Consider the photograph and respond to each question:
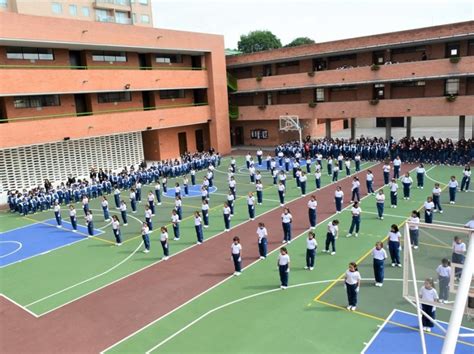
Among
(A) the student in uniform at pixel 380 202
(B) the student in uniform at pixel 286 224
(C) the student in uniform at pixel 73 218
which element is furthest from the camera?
(C) the student in uniform at pixel 73 218

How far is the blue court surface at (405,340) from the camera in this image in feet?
28.7

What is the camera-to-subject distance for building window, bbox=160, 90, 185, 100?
35.4 m

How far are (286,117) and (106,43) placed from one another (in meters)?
16.3

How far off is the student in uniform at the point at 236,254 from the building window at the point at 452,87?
24.3 metres

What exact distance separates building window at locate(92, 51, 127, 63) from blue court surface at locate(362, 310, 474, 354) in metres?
27.4

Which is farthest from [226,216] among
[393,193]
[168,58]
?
[168,58]

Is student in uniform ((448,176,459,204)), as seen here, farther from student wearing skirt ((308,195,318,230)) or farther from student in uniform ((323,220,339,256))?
student in uniform ((323,220,339,256))

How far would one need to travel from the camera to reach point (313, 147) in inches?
1282

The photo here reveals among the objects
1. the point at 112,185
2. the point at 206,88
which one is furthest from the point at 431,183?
the point at 206,88

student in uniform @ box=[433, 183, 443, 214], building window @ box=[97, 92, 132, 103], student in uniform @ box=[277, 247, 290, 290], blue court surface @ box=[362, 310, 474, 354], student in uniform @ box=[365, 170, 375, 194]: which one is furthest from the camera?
building window @ box=[97, 92, 132, 103]

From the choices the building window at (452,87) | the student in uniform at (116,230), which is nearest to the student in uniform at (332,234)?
the student in uniform at (116,230)

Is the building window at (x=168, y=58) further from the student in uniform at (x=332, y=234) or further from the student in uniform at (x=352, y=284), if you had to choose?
the student in uniform at (x=352, y=284)

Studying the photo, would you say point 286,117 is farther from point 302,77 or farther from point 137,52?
point 137,52

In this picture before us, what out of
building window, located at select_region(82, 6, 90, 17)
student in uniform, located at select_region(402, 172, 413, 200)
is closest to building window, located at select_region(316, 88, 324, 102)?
student in uniform, located at select_region(402, 172, 413, 200)
